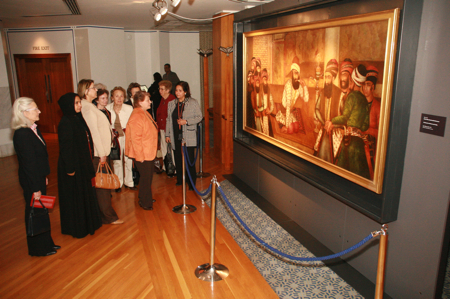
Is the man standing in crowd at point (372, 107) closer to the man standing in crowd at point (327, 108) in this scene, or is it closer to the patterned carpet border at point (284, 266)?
the man standing in crowd at point (327, 108)

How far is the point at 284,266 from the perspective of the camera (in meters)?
3.77

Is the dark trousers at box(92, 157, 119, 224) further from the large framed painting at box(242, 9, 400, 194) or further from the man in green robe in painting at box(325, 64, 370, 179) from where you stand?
the man in green robe in painting at box(325, 64, 370, 179)

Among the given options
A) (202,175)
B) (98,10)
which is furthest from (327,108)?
(98,10)

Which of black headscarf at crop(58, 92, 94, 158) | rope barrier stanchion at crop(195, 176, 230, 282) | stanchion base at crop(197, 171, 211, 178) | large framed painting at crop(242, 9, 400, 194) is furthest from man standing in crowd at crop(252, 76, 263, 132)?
black headscarf at crop(58, 92, 94, 158)

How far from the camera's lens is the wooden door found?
10.8m

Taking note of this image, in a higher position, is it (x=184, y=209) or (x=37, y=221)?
(x=37, y=221)

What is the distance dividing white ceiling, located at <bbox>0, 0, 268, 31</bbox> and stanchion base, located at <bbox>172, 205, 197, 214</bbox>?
3638 millimetres

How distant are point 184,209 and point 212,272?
1705mm

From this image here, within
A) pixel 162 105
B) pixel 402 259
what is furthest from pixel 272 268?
pixel 162 105

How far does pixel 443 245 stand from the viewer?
2.65m

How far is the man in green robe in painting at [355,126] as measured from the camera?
328 centimetres

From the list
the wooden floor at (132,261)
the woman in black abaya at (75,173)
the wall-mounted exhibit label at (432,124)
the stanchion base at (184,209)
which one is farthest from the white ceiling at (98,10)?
the wall-mounted exhibit label at (432,124)

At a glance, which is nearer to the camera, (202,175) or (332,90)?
(332,90)

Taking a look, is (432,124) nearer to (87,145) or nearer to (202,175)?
(87,145)
